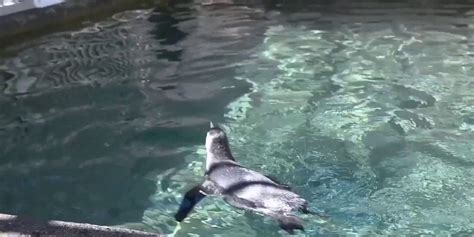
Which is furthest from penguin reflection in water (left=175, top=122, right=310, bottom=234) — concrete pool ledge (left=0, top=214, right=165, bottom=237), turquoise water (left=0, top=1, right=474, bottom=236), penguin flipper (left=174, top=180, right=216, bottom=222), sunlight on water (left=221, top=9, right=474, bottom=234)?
concrete pool ledge (left=0, top=214, right=165, bottom=237)

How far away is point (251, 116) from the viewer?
6.61 meters

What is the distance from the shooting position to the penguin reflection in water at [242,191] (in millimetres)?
4609

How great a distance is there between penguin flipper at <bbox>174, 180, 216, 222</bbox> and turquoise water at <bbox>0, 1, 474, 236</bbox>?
0.18 feet

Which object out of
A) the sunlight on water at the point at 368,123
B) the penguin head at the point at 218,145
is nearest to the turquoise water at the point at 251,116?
the sunlight on water at the point at 368,123

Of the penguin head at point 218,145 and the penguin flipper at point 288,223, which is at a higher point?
the penguin head at point 218,145

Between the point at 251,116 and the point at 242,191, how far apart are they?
1862 millimetres

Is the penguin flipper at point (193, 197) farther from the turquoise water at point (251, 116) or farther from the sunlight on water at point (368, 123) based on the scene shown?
the sunlight on water at point (368, 123)

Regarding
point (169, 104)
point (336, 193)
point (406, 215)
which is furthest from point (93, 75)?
point (406, 215)

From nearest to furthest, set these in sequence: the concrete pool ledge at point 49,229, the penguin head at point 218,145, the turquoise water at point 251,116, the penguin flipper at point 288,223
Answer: the concrete pool ledge at point 49,229 < the penguin flipper at point 288,223 < the turquoise water at point 251,116 < the penguin head at point 218,145

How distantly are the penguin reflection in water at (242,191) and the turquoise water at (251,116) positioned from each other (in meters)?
0.10

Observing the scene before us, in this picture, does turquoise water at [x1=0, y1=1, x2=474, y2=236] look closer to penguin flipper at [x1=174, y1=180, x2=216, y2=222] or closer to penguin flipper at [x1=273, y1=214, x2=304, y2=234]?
penguin flipper at [x1=174, y1=180, x2=216, y2=222]

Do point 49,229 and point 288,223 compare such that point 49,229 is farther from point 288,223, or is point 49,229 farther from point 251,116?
point 251,116

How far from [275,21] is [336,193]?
4.59m

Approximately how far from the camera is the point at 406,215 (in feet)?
16.2
